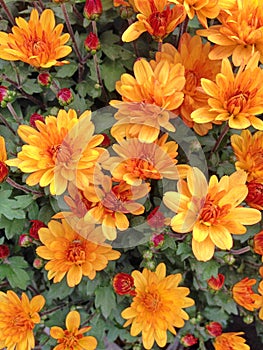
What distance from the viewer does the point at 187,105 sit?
110cm

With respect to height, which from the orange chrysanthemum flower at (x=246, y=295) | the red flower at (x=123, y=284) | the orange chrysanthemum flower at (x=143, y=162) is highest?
the orange chrysanthemum flower at (x=143, y=162)

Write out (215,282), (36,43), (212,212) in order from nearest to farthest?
(212,212)
(36,43)
(215,282)

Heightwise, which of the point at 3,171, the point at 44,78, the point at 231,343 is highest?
the point at 44,78

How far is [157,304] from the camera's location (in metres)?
1.19

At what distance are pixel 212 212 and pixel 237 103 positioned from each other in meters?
0.24

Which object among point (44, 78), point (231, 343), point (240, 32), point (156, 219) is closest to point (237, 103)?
point (240, 32)

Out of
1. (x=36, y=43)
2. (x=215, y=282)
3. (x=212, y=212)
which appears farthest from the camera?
(x=215, y=282)

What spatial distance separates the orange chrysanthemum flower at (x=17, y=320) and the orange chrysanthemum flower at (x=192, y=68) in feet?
1.98

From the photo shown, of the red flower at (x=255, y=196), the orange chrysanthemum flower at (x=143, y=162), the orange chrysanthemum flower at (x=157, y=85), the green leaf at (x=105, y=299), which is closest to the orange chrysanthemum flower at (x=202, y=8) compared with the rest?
the orange chrysanthemum flower at (x=157, y=85)

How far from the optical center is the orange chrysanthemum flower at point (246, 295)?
120 centimetres

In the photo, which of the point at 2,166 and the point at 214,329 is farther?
the point at 214,329

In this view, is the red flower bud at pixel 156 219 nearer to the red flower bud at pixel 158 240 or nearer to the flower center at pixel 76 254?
the red flower bud at pixel 158 240

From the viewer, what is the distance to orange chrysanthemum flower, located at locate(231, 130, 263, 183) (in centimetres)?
111

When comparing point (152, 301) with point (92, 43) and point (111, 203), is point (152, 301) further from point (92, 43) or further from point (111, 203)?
point (92, 43)
